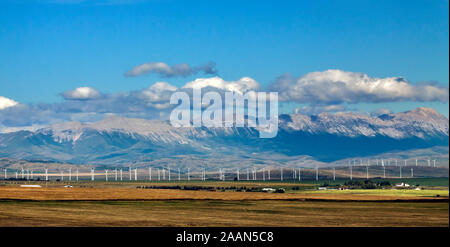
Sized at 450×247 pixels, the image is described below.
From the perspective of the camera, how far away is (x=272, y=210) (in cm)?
12544
